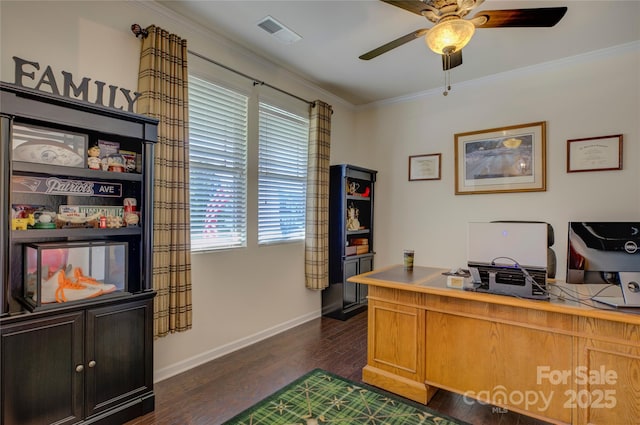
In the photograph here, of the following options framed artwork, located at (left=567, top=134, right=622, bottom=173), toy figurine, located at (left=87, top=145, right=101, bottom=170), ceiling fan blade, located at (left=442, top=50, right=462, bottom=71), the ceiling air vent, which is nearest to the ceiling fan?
ceiling fan blade, located at (left=442, top=50, right=462, bottom=71)

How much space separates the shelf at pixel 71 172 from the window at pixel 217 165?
742 mm

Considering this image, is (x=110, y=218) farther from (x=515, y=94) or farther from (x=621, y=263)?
(x=515, y=94)

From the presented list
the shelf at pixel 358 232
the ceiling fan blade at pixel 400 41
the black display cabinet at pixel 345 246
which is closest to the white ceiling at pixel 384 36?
the ceiling fan blade at pixel 400 41

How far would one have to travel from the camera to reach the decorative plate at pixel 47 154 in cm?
173

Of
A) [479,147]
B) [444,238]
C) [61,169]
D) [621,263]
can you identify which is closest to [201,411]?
[61,169]

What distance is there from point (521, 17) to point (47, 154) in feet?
9.52

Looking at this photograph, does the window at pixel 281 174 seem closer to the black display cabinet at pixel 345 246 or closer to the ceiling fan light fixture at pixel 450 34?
the black display cabinet at pixel 345 246

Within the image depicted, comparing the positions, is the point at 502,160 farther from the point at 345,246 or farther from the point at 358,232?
the point at 345,246

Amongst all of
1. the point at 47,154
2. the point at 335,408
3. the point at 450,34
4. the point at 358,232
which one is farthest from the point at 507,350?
the point at 47,154

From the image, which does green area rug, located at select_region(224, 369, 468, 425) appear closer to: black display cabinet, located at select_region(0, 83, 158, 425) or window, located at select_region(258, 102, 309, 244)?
black display cabinet, located at select_region(0, 83, 158, 425)

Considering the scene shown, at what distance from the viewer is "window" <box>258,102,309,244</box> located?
3.43 meters

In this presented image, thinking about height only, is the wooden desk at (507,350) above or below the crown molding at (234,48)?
below

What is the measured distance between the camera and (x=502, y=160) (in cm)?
369

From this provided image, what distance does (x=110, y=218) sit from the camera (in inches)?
79.7
